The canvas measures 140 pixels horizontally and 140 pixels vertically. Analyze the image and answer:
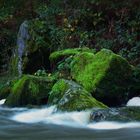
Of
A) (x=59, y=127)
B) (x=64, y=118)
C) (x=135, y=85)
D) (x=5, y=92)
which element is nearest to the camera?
(x=59, y=127)

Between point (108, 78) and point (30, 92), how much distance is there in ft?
5.91

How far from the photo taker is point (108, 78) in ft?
34.0

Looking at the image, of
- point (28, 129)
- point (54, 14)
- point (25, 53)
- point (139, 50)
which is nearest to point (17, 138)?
point (28, 129)

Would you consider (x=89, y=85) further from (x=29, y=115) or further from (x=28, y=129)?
(x=28, y=129)

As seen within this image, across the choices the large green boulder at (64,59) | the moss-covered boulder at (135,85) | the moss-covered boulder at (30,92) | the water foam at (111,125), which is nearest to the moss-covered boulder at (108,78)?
the moss-covered boulder at (135,85)

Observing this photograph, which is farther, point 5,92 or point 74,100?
point 5,92

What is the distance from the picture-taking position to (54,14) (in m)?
17.7

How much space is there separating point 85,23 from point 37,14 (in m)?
3.11

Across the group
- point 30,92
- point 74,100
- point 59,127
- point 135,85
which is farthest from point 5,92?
point 59,127

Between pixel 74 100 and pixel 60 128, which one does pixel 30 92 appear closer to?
pixel 74 100

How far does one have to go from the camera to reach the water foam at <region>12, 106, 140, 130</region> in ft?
24.3

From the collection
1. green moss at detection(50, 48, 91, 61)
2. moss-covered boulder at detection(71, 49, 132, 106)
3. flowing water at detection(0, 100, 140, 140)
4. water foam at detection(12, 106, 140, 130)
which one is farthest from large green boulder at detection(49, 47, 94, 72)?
flowing water at detection(0, 100, 140, 140)

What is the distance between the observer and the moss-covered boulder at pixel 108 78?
10250 mm

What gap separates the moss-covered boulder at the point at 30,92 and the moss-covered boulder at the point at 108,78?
885mm
